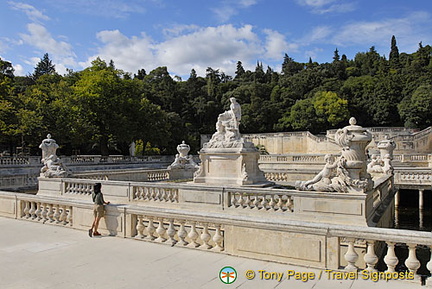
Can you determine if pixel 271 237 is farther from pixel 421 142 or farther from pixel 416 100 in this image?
pixel 416 100

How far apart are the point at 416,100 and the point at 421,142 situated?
30.5 feet

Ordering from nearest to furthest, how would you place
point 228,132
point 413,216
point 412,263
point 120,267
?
point 412,263 < point 120,267 < point 228,132 < point 413,216

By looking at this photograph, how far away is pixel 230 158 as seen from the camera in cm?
1482

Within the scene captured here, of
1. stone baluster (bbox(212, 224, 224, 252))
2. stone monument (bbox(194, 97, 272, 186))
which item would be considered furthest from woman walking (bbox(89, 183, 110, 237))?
stone monument (bbox(194, 97, 272, 186))

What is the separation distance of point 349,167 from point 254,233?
3.82m

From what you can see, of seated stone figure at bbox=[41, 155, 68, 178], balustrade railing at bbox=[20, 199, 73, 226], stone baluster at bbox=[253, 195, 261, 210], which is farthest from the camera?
seated stone figure at bbox=[41, 155, 68, 178]

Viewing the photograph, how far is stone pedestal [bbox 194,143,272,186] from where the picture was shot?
14500 mm

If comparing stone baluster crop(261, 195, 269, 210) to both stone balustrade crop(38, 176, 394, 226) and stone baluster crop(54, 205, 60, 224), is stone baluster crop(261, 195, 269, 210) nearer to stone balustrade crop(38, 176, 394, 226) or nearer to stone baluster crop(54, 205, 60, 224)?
stone balustrade crop(38, 176, 394, 226)

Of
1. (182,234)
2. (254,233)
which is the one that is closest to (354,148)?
(254,233)

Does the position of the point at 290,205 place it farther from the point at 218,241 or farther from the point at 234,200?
the point at 218,241

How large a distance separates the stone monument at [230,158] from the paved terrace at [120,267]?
314 inches

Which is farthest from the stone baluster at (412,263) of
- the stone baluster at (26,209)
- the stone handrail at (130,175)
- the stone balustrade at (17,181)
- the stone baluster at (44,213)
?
the stone balustrade at (17,181)

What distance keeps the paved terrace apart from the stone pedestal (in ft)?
26.0

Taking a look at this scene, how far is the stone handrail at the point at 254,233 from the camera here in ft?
16.1
